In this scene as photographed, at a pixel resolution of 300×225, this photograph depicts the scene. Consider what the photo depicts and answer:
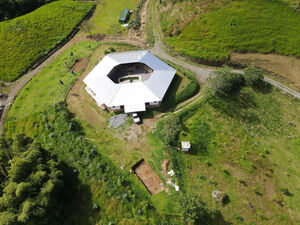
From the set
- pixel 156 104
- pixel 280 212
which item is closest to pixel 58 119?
pixel 156 104

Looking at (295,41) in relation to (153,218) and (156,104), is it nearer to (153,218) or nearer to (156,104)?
(156,104)

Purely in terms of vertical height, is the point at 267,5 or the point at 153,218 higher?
the point at 267,5

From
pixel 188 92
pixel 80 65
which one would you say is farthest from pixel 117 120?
pixel 80 65

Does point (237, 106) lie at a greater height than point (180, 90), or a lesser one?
lesser

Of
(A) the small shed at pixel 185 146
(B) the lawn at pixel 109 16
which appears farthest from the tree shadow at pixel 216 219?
(B) the lawn at pixel 109 16

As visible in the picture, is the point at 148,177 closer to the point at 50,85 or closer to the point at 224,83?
the point at 224,83

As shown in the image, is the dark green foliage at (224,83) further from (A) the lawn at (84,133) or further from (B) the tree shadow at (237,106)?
(A) the lawn at (84,133)
